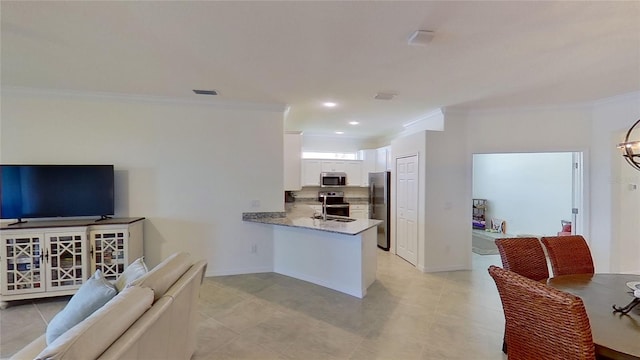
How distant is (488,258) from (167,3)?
19.7 feet

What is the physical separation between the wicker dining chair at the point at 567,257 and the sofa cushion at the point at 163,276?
9.93 ft

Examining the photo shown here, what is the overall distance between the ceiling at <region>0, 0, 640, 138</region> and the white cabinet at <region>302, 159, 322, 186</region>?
280 centimetres

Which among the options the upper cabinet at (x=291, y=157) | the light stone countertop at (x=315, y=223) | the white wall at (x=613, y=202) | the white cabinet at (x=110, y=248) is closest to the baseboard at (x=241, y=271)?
the light stone countertop at (x=315, y=223)

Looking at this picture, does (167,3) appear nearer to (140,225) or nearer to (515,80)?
(140,225)

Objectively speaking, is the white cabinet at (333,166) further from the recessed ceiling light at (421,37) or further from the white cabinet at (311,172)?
the recessed ceiling light at (421,37)

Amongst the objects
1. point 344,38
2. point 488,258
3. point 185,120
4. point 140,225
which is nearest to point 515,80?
point 344,38

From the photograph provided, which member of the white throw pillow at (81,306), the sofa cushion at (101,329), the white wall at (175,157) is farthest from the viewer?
the white wall at (175,157)

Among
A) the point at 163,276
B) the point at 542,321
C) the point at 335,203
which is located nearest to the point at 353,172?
the point at 335,203

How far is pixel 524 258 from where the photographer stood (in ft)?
8.02

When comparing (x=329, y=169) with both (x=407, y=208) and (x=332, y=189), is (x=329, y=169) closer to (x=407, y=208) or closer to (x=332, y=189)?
(x=332, y=189)

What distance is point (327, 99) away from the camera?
13.5 feet

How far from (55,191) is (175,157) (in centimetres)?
138

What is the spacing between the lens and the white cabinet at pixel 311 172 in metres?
6.84

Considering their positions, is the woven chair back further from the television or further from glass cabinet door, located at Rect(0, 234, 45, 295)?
glass cabinet door, located at Rect(0, 234, 45, 295)
